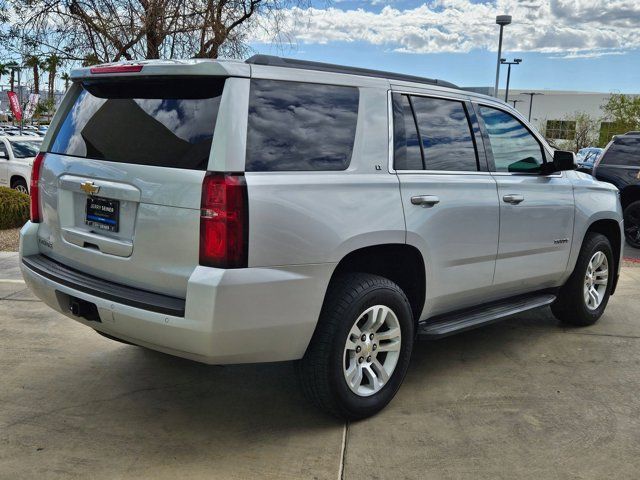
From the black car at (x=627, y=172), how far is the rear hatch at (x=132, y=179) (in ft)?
29.9

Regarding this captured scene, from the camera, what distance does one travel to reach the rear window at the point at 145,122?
10.5 feet

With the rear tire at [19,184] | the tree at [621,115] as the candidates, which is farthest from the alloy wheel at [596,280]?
the tree at [621,115]

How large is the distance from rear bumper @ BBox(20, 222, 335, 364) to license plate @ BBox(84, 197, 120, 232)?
0.30 m

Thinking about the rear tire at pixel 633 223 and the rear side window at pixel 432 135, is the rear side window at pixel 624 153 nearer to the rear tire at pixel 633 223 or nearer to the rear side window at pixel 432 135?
the rear tire at pixel 633 223

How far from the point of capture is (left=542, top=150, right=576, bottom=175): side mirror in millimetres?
4984

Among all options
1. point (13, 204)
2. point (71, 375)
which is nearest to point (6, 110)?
point (13, 204)

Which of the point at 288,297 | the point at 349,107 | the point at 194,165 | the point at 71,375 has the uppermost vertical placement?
the point at 349,107

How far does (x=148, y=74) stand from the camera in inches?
133

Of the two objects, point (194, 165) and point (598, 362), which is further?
point (598, 362)

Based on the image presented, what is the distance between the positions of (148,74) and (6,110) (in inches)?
3885

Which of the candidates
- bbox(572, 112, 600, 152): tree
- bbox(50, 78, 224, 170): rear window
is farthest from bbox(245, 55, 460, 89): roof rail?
bbox(572, 112, 600, 152): tree

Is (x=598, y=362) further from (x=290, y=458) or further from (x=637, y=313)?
(x=290, y=458)

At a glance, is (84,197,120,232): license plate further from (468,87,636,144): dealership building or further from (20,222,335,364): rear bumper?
(468,87,636,144): dealership building

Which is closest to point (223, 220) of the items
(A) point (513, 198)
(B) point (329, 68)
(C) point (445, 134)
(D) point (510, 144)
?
(B) point (329, 68)
